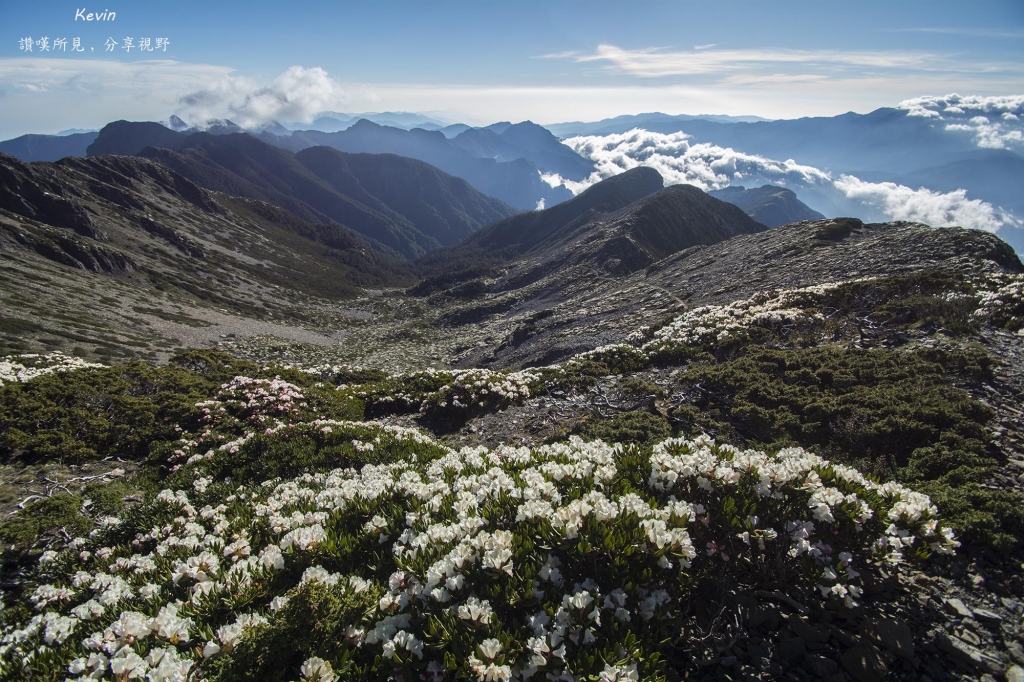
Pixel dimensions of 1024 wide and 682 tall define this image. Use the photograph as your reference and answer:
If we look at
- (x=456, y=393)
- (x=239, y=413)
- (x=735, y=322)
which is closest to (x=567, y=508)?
(x=456, y=393)

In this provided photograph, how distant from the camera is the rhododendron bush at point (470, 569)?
3918 mm

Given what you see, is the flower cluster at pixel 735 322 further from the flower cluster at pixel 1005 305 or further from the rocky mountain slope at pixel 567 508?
the flower cluster at pixel 1005 305

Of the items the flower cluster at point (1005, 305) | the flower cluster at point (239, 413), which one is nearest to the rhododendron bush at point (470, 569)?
the flower cluster at point (239, 413)

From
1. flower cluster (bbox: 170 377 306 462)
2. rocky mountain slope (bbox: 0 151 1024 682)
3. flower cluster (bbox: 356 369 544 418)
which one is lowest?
flower cluster (bbox: 356 369 544 418)

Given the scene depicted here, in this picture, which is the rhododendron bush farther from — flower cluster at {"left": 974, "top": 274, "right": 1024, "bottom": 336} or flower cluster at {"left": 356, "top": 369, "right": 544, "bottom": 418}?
→ flower cluster at {"left": 974, "top": 274, "right": 1024, "bottom": 336}

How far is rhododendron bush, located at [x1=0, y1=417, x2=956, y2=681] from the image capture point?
Answer: 3918mm

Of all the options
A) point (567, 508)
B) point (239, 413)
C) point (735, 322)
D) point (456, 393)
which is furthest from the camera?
point (735, 322)

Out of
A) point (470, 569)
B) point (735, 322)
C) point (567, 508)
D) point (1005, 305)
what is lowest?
point (735, 322)

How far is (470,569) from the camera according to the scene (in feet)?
15.0

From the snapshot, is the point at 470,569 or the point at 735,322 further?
the point at 735,322

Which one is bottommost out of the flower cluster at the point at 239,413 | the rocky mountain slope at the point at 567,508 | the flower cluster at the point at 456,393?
the flower cluster at the point at 456,393

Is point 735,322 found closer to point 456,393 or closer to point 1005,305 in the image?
point 1005,305

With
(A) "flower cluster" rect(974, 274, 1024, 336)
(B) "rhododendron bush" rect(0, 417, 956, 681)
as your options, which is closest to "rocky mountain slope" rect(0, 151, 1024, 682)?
(B) "rhododendron bush" rect(0, 417, 956, 681)

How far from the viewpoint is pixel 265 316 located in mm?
112750
